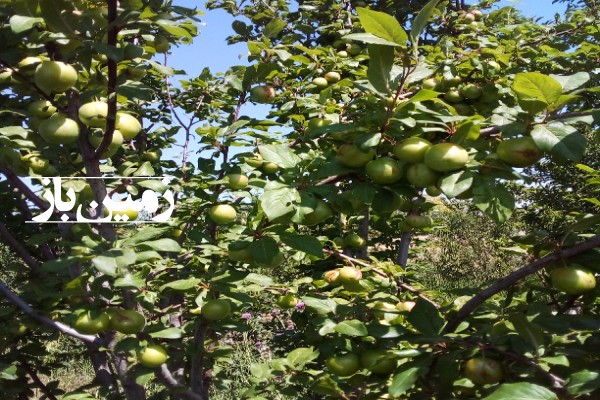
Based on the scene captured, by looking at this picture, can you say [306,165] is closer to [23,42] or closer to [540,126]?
[540,126]

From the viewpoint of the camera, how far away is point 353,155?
1.18 metres

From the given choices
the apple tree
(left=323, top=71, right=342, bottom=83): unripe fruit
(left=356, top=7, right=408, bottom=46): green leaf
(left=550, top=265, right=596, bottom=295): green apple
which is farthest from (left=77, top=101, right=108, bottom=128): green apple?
(left=323, top=71, right=342, bottom=83): unripe fruit

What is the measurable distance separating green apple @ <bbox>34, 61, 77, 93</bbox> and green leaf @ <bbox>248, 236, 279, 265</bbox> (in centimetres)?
64

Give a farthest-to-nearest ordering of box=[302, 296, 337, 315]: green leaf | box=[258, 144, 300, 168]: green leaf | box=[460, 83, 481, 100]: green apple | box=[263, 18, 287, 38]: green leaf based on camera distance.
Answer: box=[460, 83, 481, 100]: green apple < box=[263, 18, 287, 38]: green leaf < box=[302, 296, 337, 315]: green leaf < box=[258, 144, 300, 168]: green leaf

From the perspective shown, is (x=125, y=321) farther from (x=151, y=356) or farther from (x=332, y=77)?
(x=332, y=77)

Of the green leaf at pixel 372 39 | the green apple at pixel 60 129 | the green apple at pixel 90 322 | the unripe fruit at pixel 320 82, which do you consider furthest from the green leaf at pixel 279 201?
the unripe fruit at pixel 320 82

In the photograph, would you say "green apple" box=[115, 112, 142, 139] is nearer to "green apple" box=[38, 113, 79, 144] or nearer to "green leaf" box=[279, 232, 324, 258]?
"green apple" box=[38, 113, 79, 144]

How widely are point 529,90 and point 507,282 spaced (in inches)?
16.8

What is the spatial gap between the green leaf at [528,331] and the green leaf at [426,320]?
210 mm

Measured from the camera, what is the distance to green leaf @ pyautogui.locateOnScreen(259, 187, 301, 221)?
1.11 metres

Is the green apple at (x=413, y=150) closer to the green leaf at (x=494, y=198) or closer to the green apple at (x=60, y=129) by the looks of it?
the green leaf at (x=494, y=198)

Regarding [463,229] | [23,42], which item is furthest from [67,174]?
[463,229]

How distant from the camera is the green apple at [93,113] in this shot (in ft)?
4.53

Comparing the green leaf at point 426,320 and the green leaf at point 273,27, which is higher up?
the green leaf at point 273,27
